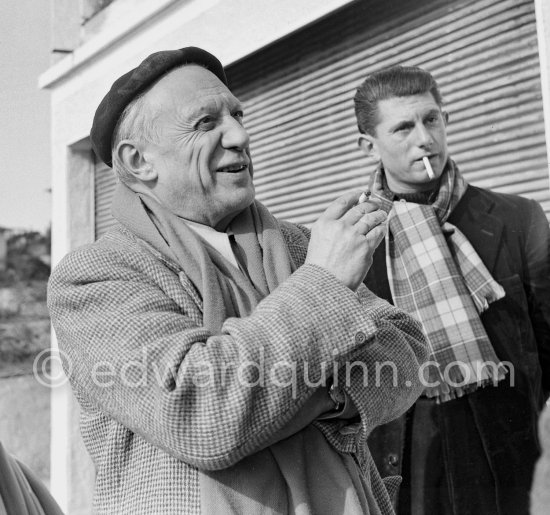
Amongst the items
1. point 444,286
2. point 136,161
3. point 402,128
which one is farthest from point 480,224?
point 136,161

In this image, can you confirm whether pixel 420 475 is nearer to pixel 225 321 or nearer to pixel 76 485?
pixel 225 321

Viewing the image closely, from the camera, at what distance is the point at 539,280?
2.41 meters

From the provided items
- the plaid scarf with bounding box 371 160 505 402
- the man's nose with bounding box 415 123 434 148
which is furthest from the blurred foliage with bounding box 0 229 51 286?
the man's nose with bounding box 415 123 434 148

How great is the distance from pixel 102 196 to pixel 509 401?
302cm

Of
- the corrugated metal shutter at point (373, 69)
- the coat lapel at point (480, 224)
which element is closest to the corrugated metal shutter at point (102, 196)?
the corrugated metal shutter at point (373, 69)

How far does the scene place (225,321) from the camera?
1201 mm

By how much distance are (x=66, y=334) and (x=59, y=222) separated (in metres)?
3.52

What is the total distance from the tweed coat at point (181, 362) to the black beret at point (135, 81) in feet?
0.96

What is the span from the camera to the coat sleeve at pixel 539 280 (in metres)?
2.37

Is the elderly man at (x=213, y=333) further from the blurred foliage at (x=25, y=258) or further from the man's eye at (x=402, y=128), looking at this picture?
the blurred foliage at (x=25, y=258)

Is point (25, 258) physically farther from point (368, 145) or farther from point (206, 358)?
point (206, 358)

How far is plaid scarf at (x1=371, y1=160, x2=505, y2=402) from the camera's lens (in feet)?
7.68

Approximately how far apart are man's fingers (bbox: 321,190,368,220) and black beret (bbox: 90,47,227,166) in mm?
457

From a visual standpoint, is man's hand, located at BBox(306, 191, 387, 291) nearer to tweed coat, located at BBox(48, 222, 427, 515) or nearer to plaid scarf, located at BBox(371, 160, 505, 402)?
tweed coat, located at BBox(48, 222, 427, 515)
